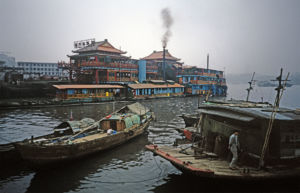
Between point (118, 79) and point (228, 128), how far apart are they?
36014 millimetres

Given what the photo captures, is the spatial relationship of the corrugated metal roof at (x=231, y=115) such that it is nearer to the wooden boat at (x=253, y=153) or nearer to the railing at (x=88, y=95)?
the wooden boat at (x=253, y=153)

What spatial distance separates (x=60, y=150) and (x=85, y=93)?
81.2 ft

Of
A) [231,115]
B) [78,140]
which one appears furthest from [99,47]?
[231,115]

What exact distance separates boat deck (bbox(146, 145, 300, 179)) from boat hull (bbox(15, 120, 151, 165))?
3518mm

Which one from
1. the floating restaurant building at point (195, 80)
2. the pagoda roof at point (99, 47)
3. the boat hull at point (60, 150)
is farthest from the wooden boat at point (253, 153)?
the floating restaurant building at point (195, 80)

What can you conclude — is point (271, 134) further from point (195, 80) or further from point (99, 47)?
point (195, 80)

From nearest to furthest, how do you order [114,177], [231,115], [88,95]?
[231,115] < [114,177] < [88,95]

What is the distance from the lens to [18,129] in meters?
16.8

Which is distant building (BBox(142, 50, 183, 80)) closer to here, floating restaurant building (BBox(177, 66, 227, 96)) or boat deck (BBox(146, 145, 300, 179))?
floating restaurant building (BBox(177, 66, 227, 96))

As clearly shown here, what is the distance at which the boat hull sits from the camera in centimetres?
872

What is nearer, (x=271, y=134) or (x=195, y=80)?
(x=271, y=134)

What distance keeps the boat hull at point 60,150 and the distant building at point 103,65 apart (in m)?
30.5

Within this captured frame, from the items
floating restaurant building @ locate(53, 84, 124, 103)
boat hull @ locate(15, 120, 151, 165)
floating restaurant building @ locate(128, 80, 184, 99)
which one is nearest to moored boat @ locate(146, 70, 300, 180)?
boat hull @ locate(15, 120, 151, 165)

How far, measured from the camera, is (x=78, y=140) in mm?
11312
